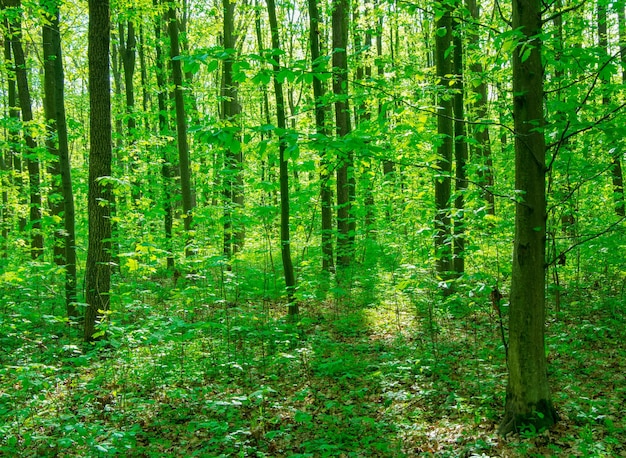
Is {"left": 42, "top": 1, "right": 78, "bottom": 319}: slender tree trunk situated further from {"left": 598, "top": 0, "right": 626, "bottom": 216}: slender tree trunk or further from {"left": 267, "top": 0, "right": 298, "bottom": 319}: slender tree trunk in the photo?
{"left": 598, "top": 0, "right": 626, "bottom": 216}: slender tree trunk

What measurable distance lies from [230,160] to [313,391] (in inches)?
271

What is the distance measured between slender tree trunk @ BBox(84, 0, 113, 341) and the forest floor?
2.07 feet

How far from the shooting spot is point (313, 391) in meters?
5.85

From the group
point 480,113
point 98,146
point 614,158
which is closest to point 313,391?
point 98,146

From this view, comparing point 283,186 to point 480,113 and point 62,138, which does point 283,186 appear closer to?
point 62,138

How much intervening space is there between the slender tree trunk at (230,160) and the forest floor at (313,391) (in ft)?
6.78

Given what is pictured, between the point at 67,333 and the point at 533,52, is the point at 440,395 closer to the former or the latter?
the point at 533,52

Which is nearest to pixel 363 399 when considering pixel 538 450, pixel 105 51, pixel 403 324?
pixel 538 450

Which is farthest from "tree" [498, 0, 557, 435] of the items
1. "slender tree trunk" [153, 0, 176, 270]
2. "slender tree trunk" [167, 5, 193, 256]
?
"slender tree trunk" [153, 0, 176, 270]

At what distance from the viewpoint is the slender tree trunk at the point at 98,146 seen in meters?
7.17

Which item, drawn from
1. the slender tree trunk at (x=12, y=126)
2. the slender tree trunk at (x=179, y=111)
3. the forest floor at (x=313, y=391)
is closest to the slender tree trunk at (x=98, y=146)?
the forest floor at (x=313, y=391)

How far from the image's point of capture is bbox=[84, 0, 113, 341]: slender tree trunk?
23.5 ft

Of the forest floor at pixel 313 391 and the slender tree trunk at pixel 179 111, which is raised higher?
the slender tree trunk at pixel 179 111

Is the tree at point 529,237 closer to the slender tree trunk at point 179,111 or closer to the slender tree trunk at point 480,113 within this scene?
the slender tree trunk at point 480,113
